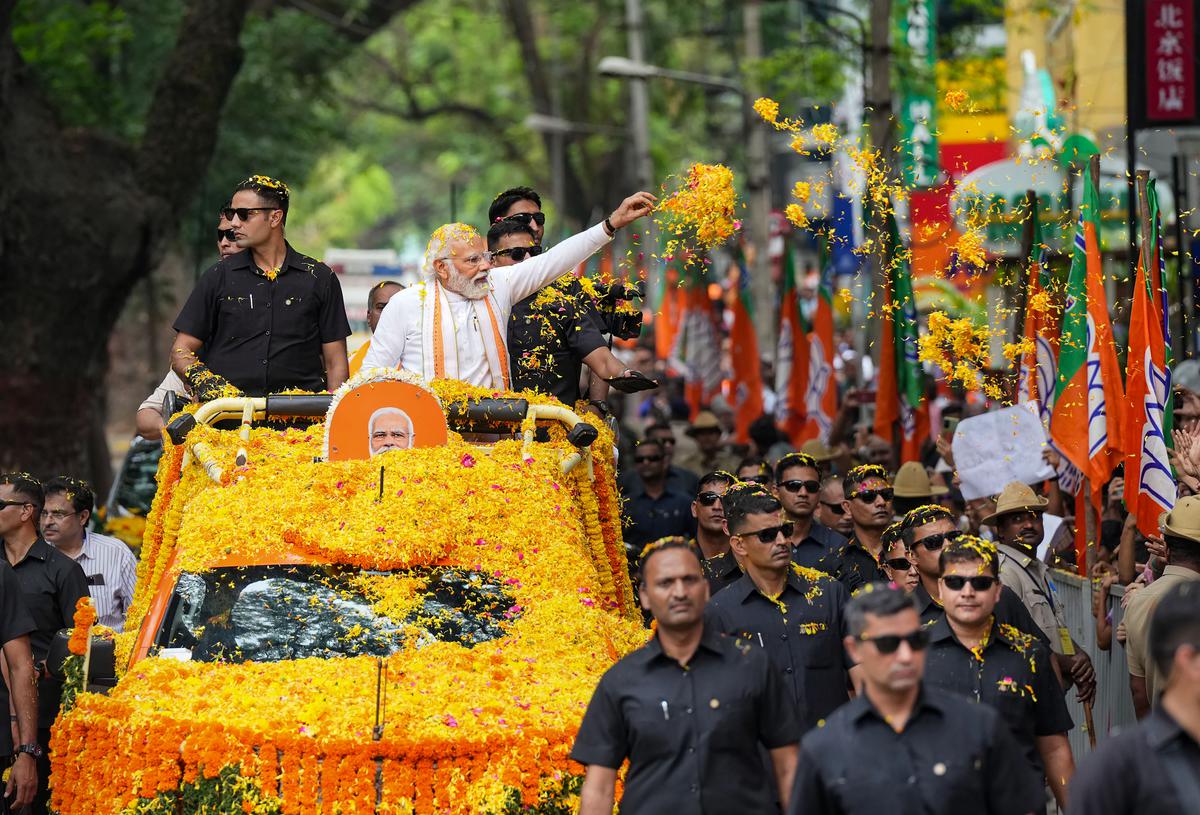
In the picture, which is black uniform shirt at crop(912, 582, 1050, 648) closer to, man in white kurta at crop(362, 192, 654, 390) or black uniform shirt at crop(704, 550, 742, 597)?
black uniform shirt at crop(704, 550, 742, 597)

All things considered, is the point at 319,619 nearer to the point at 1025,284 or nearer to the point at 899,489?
the point at 899,489

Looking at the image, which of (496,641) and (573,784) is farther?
(496,641)

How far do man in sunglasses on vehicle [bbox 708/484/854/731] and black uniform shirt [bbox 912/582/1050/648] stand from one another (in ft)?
1.11

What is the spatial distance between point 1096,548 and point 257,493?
5.28 m

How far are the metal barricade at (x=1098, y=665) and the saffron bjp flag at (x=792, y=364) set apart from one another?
9.39 meters

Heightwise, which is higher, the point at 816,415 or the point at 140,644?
the point at 816,415

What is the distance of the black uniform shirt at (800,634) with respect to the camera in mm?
7957

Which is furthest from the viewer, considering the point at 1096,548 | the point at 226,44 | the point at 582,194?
the point at 582,194

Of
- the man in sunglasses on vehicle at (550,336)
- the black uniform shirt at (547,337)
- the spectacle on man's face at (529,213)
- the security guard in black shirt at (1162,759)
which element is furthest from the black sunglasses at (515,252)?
the security guard in black shirt at (1162,759)

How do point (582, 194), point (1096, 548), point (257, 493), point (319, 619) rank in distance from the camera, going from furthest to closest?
1. point (582, 194)
2. point (1096, 548)
3. point (257, 493)
4. point (319, 619)

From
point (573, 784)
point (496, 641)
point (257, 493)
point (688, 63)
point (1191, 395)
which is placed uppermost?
point (688, 63)

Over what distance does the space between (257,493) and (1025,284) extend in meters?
6.25

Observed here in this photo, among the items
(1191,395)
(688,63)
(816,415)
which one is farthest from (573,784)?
(688,63)

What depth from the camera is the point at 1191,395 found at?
42.7 feet
